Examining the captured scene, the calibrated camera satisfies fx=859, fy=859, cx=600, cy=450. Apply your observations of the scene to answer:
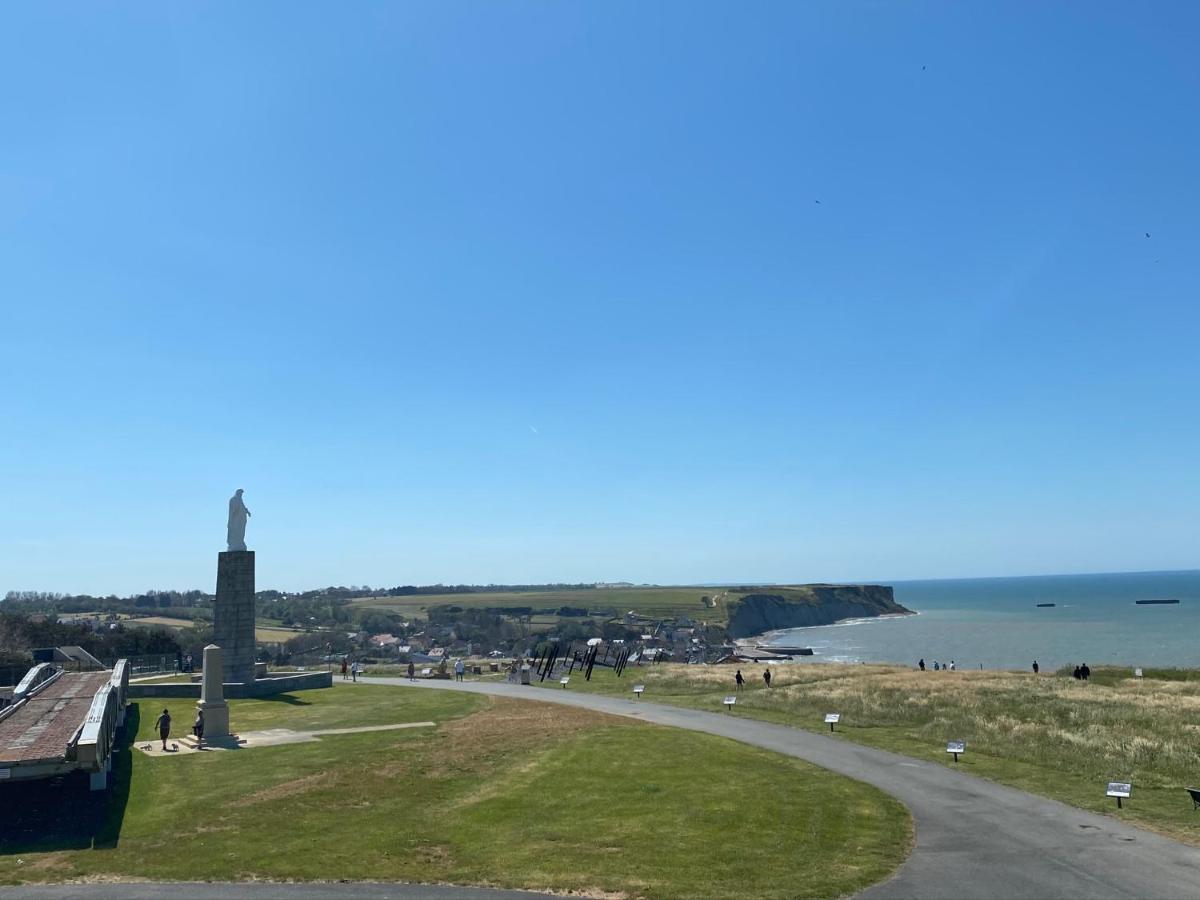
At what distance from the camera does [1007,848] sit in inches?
669

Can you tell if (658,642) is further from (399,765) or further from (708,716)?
(399,765)

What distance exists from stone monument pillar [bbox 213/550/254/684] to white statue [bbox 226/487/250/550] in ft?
1.45

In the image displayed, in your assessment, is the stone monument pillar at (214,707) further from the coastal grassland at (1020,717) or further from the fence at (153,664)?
the fence at (153,664)

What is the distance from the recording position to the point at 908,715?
112 ft

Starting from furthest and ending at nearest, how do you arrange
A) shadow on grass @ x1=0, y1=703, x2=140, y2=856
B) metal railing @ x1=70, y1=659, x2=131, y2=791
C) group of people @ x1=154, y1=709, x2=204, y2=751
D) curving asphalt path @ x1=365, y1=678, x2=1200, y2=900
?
group of people @ x1=154, y1=709, x2=204, y2=751 < metal railing @ x1=70, y1=659, x2=131, y2=791 < shadow on grass @ x1=0, y1=703, x2=140, y2=856 < curving asphalt path @ x1=365, y1=678, x2=1200, y2=900

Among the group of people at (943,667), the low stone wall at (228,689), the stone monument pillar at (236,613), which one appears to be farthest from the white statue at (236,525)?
the group of people at (943,667)

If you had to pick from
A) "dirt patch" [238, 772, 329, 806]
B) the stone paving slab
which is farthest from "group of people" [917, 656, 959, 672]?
"dirt patch" [238, 772, 329, 806]

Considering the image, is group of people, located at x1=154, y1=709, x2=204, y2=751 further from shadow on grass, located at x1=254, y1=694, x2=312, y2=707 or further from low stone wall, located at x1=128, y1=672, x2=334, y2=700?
low stone wall, located at x1=128, y1=672, x2=334, y2=700

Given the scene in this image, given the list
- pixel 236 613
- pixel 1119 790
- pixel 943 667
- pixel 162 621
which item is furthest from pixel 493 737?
pixel 162 621

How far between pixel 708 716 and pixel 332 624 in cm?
13209

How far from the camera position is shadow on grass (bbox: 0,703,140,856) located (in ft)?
61.7

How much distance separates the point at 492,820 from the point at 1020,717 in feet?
72.5

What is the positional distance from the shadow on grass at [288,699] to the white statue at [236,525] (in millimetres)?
8433

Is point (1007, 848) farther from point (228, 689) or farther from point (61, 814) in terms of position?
point (228, 689)
